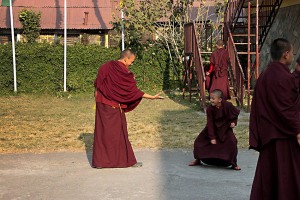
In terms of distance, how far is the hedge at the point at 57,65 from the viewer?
20469 mm

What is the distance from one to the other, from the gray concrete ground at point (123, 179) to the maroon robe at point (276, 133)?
4.16 ft

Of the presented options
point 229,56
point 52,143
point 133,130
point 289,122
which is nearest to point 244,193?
point 289,122

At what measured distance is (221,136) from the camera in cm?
810

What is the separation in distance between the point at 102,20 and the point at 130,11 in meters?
12.2

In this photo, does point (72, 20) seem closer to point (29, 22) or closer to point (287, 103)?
point (29, 22)

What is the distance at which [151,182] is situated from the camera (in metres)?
7.38

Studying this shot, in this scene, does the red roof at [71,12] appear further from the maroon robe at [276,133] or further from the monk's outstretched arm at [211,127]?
the maroon robe at [276,133]

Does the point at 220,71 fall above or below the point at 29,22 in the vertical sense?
below

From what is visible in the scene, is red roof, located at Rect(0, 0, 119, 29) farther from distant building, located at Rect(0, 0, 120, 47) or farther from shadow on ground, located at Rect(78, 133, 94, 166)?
shadow on ground, located at Rect(78, 133, 94, 166)

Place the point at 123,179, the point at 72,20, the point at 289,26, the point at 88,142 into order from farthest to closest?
1. the point at 72,20
2. the point at 289,26
3. the point at 88,142
4. the point at 123,179

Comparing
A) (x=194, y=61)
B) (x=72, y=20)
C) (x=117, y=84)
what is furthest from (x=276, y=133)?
(x=72, y=20)

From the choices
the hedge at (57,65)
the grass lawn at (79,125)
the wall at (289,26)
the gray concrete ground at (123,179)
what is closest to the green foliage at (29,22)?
the hedge at (57,65)

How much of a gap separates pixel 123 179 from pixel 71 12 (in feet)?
90.6

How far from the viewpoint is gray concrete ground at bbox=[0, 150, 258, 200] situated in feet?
22.1
